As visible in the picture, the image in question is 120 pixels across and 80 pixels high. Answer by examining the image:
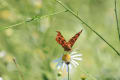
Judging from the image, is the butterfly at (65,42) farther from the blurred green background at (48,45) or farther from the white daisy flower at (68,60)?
A: the blurred green background at (48,45)

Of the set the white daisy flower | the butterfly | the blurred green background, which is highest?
the blurred green background

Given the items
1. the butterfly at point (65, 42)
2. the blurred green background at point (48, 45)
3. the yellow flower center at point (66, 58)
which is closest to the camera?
the butterfly at point (65, 42)

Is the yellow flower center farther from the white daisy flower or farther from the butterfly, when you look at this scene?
the butterfly

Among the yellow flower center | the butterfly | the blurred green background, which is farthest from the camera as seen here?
the blurred green background

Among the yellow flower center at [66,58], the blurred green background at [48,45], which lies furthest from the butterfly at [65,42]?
the blurred green background at [48,45]

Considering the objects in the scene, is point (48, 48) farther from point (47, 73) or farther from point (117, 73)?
point (117, 73)

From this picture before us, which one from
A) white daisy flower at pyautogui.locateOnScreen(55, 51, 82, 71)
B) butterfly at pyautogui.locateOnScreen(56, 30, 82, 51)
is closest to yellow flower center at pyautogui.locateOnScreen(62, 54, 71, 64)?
white daisy flower at pyautogui.locateOnScreen(55, 51, 82, 71)

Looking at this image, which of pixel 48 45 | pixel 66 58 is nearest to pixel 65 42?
pixel 66 58

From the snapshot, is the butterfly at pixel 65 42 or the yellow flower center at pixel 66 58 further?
the yellow flower center at pixel 66 58

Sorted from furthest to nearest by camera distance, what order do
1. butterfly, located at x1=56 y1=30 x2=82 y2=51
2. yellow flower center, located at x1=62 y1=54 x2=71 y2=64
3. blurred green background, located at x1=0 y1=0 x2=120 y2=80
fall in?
blurred green background, located at x1=0 y1=0 x2=120 y2=80 → yellow flower center, located at x1=62 y1=54 x2=71 y2=64 → butterfly, located at x1=56 y1=30 x2=82 y2=51
